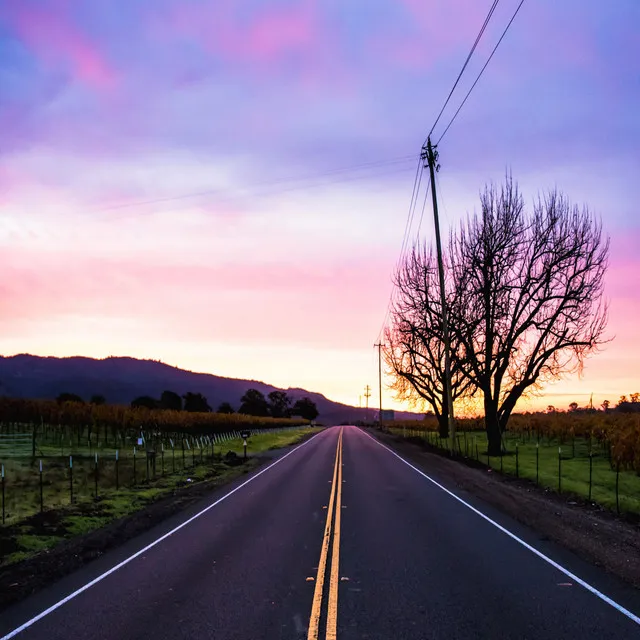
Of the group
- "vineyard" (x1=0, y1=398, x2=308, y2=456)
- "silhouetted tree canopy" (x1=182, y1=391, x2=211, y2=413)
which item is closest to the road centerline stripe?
"vineyard" (x1=0, y1=398, x2=308, y2=456)

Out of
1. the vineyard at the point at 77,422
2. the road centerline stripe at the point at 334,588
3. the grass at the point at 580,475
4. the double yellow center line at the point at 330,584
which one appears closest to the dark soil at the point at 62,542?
the double yellow center line at the point at 330,584

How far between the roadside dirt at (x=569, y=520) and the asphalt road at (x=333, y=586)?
24.9 inches

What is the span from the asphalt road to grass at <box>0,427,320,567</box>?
2.11m

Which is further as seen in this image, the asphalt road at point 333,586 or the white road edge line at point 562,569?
the white road edge line at point 562,569

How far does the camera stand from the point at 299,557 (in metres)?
9.88

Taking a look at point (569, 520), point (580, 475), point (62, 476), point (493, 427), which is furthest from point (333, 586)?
point (493, 427)

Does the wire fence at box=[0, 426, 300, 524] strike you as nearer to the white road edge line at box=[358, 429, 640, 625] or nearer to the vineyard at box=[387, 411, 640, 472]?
the white road edge line at box=[358, 429, 640, 625]

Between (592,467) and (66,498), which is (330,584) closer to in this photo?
(66,498)

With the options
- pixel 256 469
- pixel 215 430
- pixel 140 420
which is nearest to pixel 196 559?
pixel 256 469

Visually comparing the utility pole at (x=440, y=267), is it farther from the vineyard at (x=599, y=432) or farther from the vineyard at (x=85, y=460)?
the vineyard at (x=85, y=460)

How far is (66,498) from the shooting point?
18.5 meters

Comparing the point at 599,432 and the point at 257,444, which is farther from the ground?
the point at 599,432

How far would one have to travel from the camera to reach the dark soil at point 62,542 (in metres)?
8.96

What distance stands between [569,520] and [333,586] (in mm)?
8304
